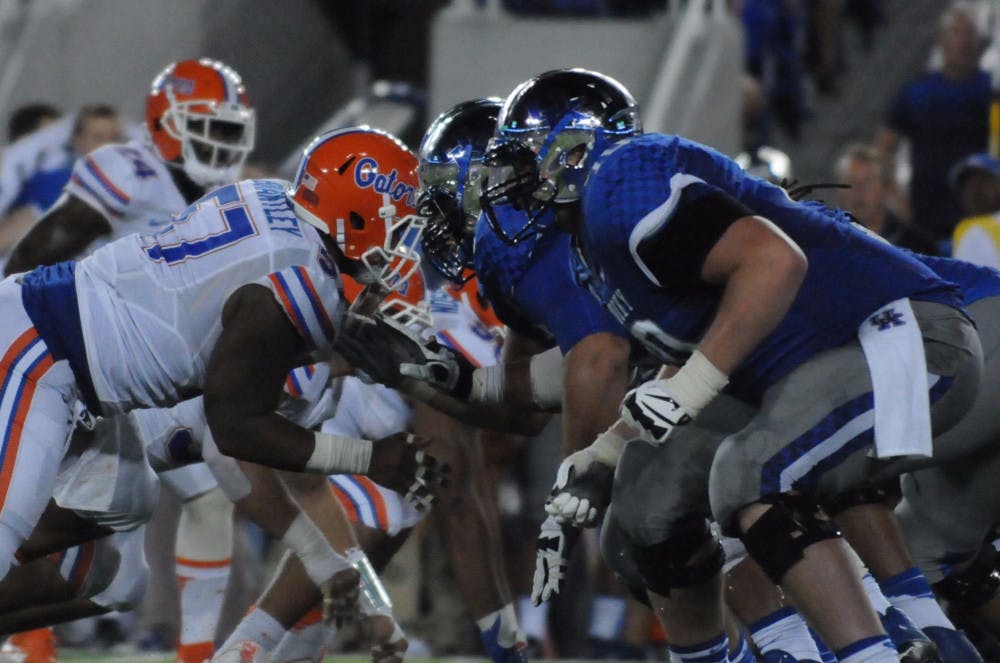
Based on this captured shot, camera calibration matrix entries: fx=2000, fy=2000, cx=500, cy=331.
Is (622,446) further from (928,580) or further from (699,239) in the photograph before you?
(928,580)

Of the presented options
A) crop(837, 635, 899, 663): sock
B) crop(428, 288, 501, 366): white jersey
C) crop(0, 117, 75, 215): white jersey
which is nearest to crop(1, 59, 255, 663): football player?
crop(428, 288, 501, 366): white jersey

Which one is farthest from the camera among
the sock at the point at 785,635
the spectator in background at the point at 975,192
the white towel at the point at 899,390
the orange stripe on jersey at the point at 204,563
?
the spectator in background at the point at 975,192

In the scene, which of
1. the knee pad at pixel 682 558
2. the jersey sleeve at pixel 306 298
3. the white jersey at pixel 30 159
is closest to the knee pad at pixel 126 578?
the jersey sleeve at pixel 306 298

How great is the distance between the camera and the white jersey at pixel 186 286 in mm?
4711

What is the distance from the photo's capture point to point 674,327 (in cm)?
433

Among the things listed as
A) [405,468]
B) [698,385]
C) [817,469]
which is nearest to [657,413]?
[698,385]

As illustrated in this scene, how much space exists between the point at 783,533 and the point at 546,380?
125 cm

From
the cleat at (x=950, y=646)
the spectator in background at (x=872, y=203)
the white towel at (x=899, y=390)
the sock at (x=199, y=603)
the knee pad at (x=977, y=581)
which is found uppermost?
the white towel at (x=899, y=390)

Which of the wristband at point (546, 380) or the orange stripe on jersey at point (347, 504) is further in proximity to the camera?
the orange stripe on jersey at point (347, 504)

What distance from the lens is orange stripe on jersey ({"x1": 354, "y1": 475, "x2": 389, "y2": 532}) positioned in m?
6.12

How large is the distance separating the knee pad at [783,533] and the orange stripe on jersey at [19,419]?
69.2 inches

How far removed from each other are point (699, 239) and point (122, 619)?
497 cm

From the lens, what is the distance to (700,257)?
4070 millimetres

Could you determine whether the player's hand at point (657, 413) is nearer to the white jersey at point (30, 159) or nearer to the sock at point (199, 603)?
the sock at point (199, 603)
